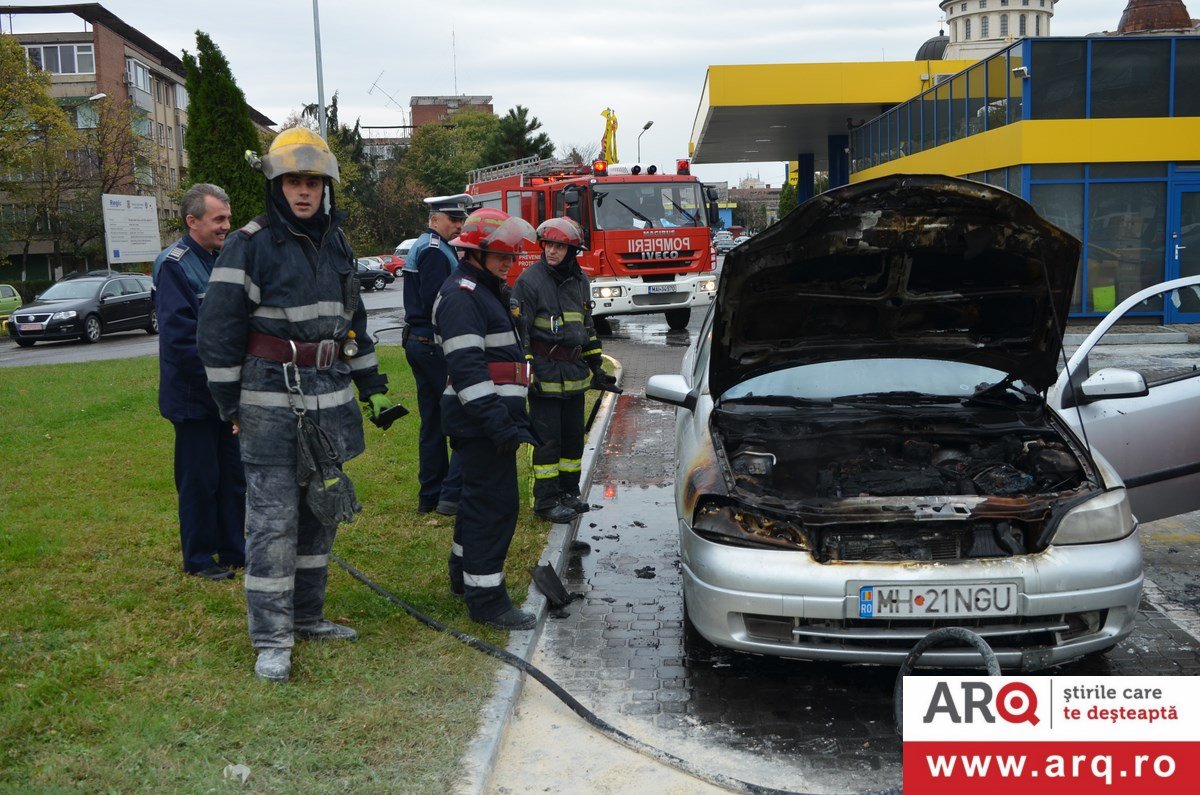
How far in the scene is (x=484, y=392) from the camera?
16.1 ft

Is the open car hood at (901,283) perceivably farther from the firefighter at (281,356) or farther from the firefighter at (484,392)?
the firefighter at (281,356)

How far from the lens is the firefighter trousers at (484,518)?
5078 millimetres

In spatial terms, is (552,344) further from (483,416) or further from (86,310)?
(86,310)

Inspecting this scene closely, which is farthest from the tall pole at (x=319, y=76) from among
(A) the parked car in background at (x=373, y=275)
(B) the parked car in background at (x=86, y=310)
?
(A) the parked car in background at (x=373, y=275)

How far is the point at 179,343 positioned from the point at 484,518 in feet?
5.80

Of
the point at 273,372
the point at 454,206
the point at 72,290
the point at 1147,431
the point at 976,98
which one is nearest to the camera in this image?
the point at 273,372

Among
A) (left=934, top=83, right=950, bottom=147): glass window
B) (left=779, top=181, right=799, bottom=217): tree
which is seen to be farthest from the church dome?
(left=934, top=83, right=950, bottom=147): glass window

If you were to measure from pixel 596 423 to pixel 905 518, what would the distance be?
277 inches

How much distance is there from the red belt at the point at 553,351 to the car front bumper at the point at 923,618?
9.53ft

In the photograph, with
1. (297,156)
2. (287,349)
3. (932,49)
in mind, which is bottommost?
(287,349)

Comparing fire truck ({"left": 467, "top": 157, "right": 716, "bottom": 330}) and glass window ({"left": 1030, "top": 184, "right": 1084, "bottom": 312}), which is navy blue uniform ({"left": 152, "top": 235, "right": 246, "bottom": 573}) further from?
glass window ({"left": 1030, "top": 184, "right": 1084, "bottom": 312})

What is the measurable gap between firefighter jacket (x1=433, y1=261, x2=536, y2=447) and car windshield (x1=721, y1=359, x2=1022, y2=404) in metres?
1.10

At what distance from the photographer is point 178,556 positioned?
243 inches

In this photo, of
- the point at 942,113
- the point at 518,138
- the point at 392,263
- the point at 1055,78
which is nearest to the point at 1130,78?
the point at 1055,78
